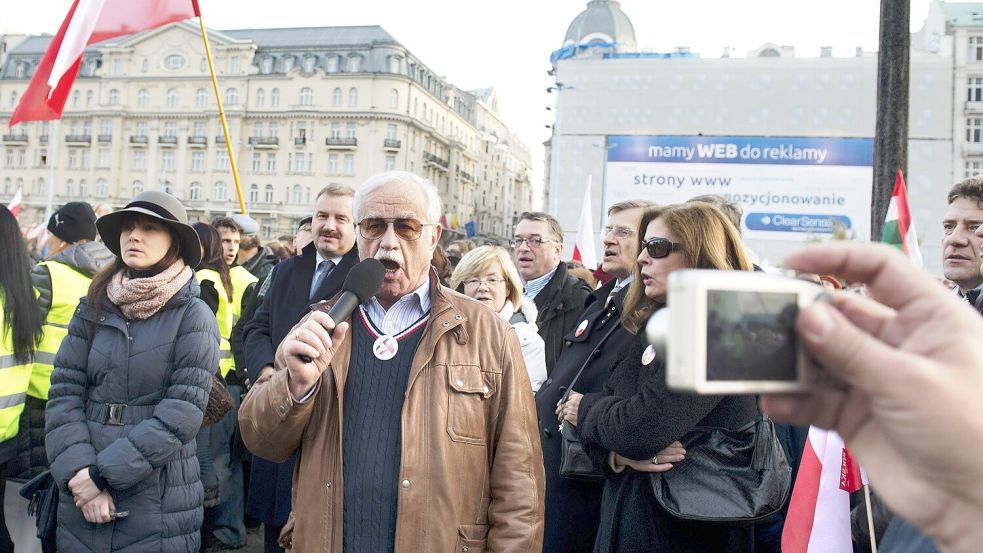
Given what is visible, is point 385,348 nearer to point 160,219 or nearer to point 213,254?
point 160,219

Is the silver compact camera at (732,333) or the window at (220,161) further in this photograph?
the window at (220,161)

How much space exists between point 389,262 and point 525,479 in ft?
2.74

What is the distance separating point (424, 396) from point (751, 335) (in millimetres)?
1679

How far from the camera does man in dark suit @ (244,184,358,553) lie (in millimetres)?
4137

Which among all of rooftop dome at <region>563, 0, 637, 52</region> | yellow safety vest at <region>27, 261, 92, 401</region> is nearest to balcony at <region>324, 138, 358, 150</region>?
rooftop dome at <region>563, 0, 637, 52</region>

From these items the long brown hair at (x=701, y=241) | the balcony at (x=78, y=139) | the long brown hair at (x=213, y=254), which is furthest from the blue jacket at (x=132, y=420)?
the balcony at (x=78, y=139)

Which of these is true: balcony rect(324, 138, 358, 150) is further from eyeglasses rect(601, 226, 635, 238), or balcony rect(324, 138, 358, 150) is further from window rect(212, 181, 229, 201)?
eyeglasses rect(601, 226, 635, 238)

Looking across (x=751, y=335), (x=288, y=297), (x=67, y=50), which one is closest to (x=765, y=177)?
(x=67, y=50)

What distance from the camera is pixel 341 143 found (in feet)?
206

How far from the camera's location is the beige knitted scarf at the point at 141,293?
131 inches

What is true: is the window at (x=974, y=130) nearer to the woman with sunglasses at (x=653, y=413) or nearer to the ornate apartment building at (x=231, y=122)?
the ornate apartment building at (x=231, y=122)

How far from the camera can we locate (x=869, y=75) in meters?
38.2

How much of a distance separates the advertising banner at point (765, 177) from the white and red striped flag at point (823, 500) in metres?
32.8

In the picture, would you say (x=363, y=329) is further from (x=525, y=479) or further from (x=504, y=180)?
(x=504, y=180)
